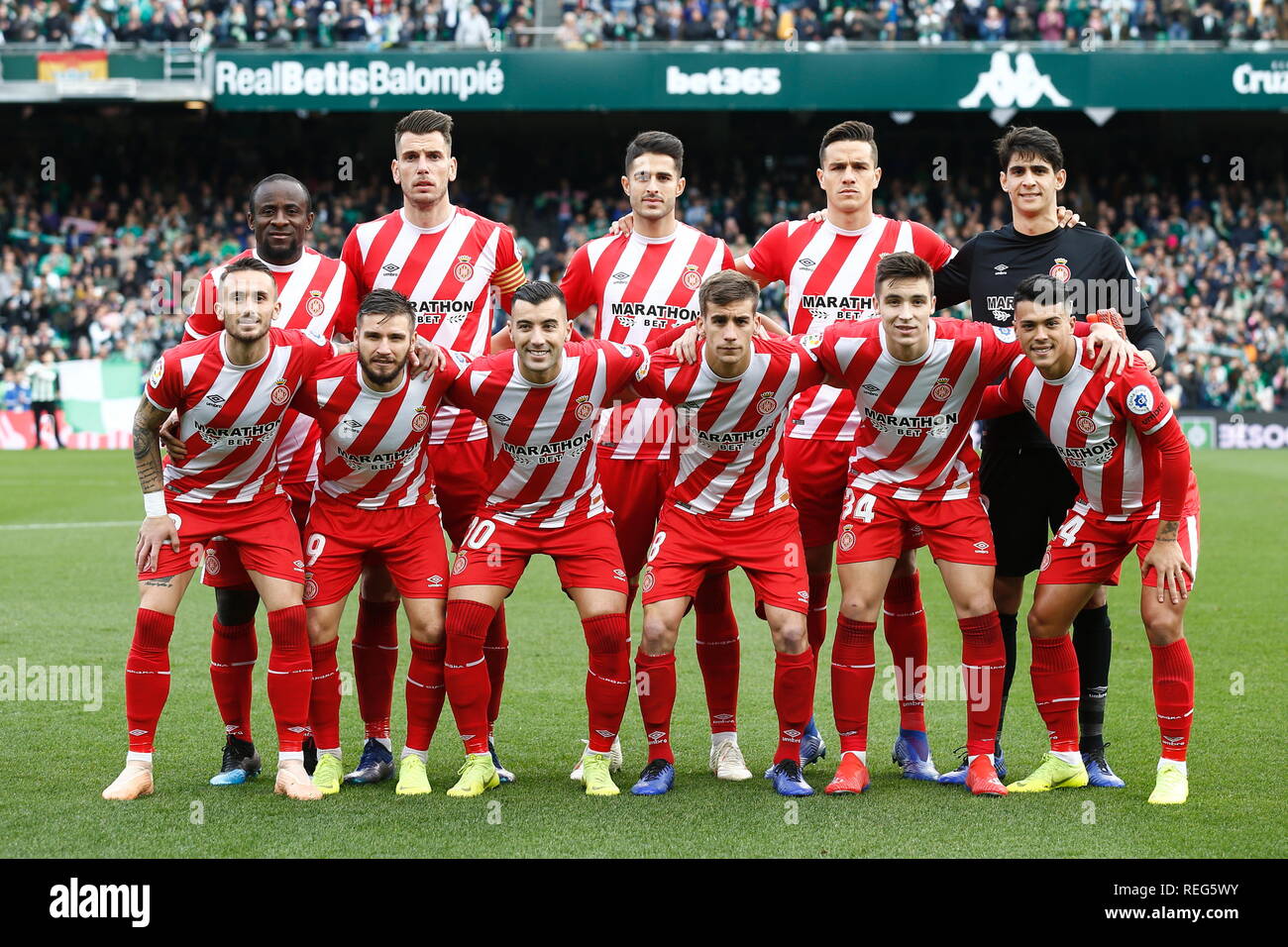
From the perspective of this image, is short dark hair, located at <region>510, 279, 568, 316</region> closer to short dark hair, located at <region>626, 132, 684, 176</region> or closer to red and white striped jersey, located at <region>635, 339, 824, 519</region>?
red and white striped jersey, located at <region>635, 339, 824, 519</region>

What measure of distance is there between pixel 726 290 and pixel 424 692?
1909 mm

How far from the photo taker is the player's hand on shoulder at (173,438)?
5.25 meters

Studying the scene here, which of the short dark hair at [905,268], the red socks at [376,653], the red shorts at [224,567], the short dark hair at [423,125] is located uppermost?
the short dark hair at [423,125]

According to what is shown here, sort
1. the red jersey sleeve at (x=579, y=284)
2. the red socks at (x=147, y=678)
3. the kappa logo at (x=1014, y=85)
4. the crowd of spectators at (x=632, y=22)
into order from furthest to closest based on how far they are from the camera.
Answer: the crowd of spectators at (x=632, y=22) → the kappa logo at (x=1014, y=85) → the red jersey sleeve at (x=579, y=284) → the red socks at (x=147, y=678)

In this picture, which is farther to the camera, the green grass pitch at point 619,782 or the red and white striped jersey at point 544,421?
the red and white striped jersey at point 544,421

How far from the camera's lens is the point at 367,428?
527 cm

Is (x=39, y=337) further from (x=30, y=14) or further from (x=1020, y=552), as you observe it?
(x=1020, y=552)

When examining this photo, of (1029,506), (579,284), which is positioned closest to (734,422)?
(579,284)

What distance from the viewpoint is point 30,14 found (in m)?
26.4

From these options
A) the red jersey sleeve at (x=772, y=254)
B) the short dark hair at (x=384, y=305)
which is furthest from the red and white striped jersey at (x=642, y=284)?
the short dark hair at (x=384, y=305)

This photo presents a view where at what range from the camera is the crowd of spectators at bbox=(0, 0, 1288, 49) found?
85.5 ft

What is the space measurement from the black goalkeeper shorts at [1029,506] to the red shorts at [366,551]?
88.1 inches

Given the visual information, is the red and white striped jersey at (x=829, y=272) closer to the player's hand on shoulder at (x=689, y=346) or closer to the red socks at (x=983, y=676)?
the player's hand on shoulder at (x=689, y=346)

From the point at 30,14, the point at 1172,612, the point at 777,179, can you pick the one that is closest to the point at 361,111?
the point at 30,14
